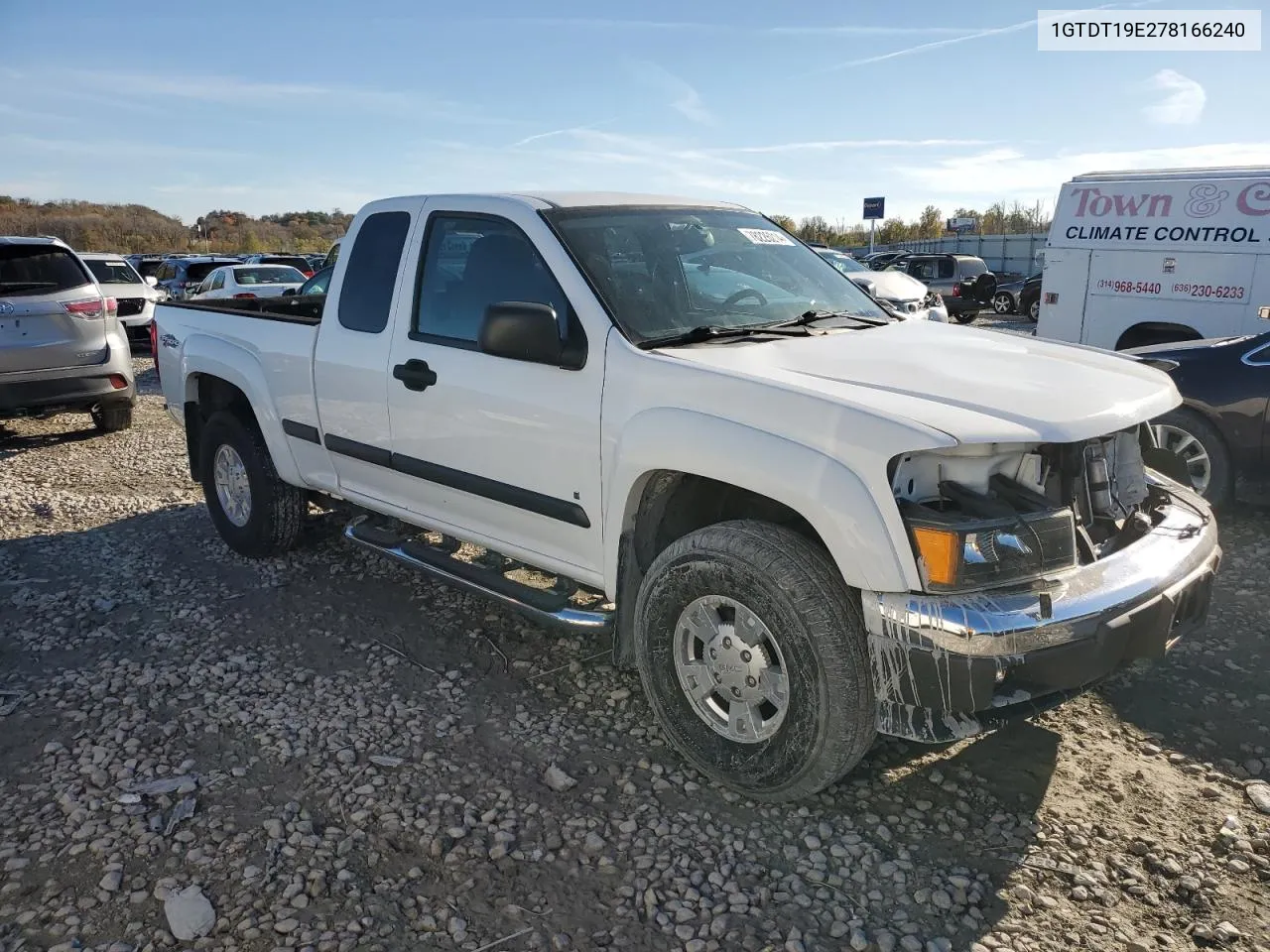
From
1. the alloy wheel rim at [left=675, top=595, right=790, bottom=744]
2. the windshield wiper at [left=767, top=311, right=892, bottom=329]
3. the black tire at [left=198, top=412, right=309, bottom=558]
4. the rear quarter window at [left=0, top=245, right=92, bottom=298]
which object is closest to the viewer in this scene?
the alloy wheel rim at [left=675, top=595, right=790, bottom=744]

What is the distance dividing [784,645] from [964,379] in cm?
105

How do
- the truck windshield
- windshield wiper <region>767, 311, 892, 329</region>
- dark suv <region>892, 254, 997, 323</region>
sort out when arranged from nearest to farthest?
the truck windshield, windshield wiper <region>767, 311, 892, 329</region>, dark suv <region>892, 254, 997, 323</region>

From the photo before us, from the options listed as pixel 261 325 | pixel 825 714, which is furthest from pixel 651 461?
pixel 261 325

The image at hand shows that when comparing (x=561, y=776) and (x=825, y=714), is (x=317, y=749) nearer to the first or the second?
(x=561, y=776)

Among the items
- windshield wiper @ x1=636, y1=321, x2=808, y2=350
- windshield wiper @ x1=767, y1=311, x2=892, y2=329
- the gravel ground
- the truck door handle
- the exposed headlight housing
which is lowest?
the gravel ground

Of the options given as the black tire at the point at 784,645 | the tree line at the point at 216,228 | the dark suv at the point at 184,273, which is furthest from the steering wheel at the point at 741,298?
the tree line at the point at 216,228

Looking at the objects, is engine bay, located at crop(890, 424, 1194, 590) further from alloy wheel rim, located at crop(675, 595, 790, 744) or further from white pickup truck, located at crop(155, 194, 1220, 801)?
alloy wheel rim, located at crop(675, 595, 790, 744)

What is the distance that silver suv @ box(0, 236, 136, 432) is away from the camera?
7805 mm

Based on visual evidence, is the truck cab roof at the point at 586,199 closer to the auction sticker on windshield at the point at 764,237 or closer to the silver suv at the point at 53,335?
the auction sticker on windshield at the point at 764,237

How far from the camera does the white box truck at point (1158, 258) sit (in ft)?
27.2

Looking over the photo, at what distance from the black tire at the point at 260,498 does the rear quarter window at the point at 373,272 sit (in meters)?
Answer: 1.23

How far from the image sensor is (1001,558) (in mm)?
2539

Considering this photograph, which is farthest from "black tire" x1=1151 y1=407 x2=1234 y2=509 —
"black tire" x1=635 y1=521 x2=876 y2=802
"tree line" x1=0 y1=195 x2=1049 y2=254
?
"tree line" x1=0 y1=195 x2=1049 y2=254

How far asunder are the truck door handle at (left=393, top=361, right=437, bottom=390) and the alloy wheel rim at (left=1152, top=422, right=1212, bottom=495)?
4.38 m
